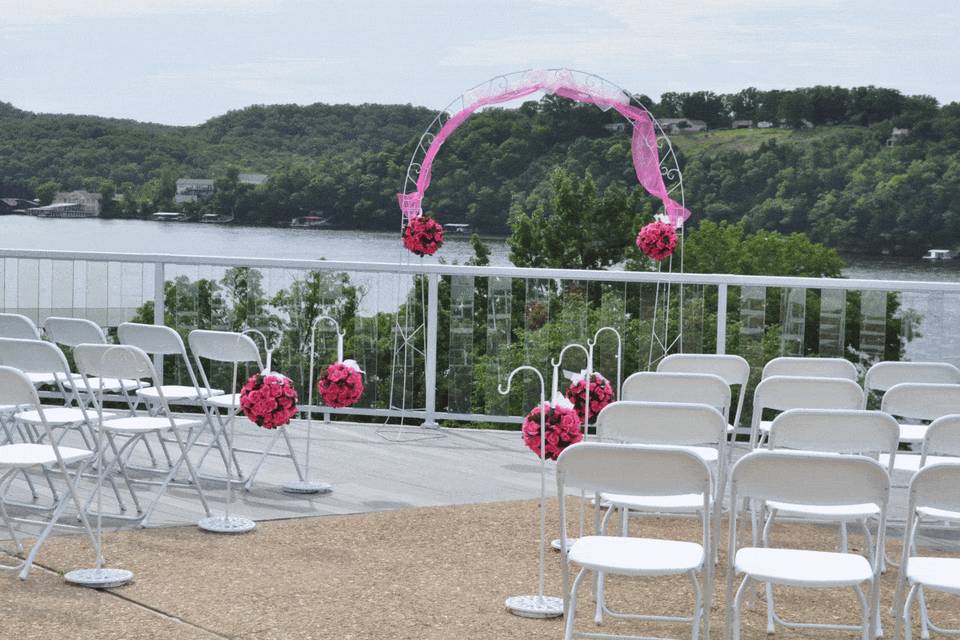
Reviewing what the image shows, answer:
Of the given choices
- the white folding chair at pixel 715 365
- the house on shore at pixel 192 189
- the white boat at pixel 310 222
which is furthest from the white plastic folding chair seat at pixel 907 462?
the house on shore at pixel 192 189

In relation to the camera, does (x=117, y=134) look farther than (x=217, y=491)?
Yes

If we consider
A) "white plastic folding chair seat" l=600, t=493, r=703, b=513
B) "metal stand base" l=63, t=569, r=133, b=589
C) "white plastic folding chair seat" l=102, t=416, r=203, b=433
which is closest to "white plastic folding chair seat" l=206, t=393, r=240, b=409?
"white plastic folding chair seat" l=102, t=416, r=203, b=433

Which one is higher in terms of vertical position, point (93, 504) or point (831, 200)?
point (831, 200)

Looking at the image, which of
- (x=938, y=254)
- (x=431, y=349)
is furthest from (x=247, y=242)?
(x=431, y=349)

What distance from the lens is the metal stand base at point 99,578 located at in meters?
4.35

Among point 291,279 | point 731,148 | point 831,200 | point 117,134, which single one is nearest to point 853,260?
point 831,200

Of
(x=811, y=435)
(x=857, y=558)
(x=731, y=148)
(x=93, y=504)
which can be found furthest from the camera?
(x=731, y=148)

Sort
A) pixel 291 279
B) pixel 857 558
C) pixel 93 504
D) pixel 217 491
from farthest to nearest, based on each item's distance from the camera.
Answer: pixel 291 279
pixel 217 491
pixel 93 504
pixel 857 558

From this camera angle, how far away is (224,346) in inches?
225

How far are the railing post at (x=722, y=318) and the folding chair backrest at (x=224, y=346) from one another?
316cm

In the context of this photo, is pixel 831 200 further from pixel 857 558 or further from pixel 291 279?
pixel 857 558

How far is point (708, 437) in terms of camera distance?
12.6 feet

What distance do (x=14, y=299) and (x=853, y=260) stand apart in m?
26.2

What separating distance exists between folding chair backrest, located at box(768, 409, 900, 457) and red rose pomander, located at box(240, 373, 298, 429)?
2437 mm
